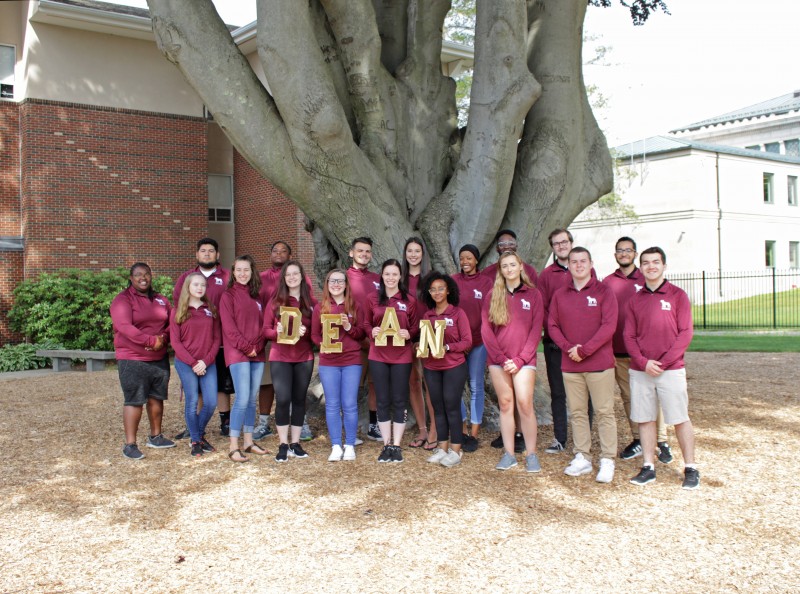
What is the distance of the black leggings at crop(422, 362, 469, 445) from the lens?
6.45 m

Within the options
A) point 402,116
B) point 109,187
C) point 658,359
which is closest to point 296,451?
point 658,359

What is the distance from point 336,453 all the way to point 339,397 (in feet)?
1.65

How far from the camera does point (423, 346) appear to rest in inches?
248

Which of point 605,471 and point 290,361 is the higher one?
point 290,361

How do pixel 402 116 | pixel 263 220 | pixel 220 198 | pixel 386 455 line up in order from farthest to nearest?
pixel 220 198 → pixel 263 220 → pixel 402 116 → pixel 386 455

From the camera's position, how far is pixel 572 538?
459 centimetres

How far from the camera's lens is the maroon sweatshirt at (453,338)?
253 inches

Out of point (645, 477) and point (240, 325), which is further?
point (240, 325)

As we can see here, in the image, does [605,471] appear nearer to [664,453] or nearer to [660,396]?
[660,396]

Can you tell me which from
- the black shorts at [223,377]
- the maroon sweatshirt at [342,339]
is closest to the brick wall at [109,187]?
the black shorts at [223,377]

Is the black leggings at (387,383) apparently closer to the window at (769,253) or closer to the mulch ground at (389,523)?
the mulch ground at (389,523)

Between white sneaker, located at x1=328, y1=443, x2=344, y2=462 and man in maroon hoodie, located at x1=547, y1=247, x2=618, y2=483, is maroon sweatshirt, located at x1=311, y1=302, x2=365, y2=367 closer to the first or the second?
white sneaker, located at x1=328, y1=443, x2=344, y2=462

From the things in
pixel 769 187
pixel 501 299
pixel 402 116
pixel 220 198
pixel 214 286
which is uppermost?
pixel 769 187

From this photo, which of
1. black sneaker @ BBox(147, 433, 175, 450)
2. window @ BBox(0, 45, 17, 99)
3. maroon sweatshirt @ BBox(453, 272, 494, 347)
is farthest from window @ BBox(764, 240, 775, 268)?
black sneaker @ BBox(147, 433, 175, 450)
